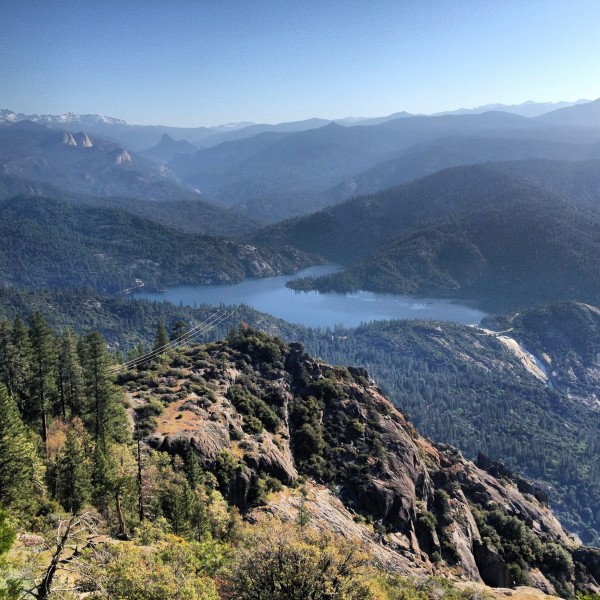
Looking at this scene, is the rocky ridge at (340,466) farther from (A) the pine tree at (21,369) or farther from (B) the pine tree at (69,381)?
(A) the pine tree at (21,369)

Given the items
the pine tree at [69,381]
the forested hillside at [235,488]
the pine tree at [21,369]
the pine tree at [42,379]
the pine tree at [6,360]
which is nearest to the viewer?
the forested hillside at [235,488]

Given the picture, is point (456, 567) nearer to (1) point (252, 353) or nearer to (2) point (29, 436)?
(1) point (252, 353)

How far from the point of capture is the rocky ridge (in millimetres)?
51250

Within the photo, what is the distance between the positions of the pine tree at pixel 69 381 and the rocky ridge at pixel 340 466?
582 centimetres

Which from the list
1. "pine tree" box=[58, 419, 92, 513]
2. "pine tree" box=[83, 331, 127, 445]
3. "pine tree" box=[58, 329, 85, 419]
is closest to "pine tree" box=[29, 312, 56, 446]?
"pine tree" box=[58, 329, 85, 419]

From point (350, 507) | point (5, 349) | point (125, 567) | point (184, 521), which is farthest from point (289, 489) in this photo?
point (125, 567)

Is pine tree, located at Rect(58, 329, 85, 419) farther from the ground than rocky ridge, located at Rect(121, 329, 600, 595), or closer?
farther from the ground

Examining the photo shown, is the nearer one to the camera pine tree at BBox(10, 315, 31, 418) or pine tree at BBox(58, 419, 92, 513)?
pine tree at BBox(58, 419, 92, 513)

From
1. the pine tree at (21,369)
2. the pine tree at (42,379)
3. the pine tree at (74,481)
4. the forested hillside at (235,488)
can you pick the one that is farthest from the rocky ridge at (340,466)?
the pine tree at (21,369)

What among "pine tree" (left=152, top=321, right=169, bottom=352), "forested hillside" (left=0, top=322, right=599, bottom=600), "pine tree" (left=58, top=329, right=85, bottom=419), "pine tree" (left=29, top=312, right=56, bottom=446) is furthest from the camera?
"pine tree" (left=152, top=321, right=169, bottom=352)

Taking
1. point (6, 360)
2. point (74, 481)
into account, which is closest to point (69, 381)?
point (6, 360)

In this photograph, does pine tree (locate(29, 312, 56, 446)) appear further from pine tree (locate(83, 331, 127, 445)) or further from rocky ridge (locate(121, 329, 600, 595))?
rocky ridge (locate(121, 329, 600, 595))

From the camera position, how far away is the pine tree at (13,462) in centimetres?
3306

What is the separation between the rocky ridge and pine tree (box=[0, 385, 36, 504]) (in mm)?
13859
